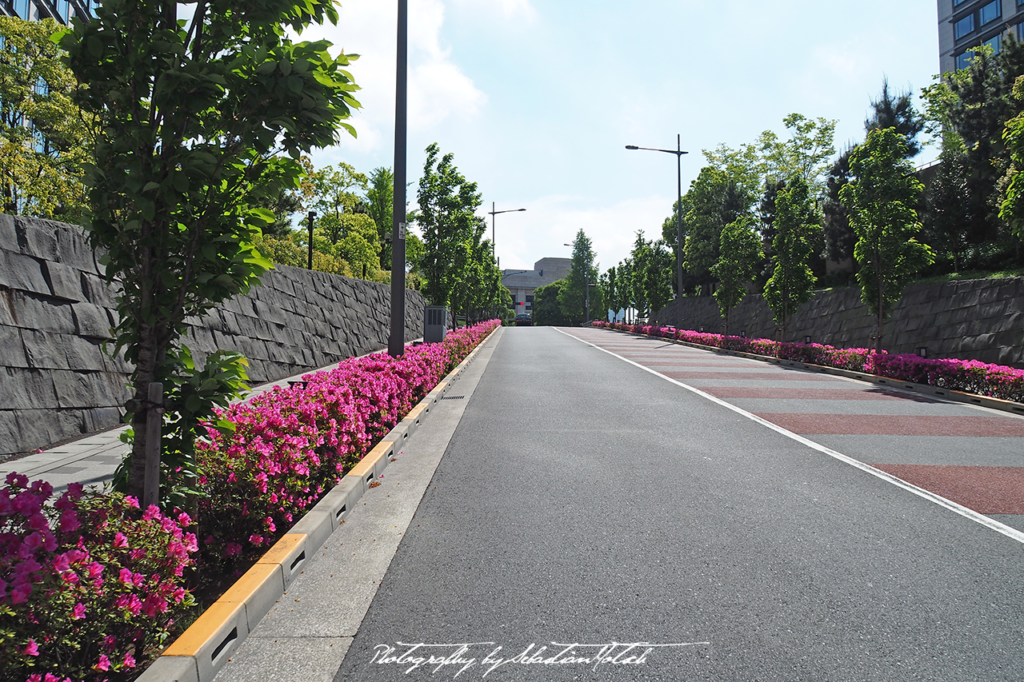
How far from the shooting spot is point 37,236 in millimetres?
7348

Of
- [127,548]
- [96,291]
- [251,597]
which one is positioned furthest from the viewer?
[96,291]

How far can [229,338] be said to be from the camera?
467 inches

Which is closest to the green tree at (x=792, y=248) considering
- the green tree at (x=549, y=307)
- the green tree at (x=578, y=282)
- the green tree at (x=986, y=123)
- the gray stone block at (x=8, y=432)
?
the green tree at (x=986, y=123)

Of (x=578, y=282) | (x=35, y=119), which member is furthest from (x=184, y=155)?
(x=578, y=282)

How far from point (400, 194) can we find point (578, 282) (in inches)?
3507

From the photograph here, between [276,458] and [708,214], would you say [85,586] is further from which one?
[708,214]

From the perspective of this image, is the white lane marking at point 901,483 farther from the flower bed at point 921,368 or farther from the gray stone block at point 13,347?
the gray stone block at point 13,347

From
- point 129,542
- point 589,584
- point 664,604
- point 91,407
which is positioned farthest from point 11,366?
point 664,604

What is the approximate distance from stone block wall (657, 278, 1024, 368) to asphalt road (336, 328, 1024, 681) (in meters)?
14.3

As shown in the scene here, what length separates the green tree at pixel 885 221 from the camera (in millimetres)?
17078

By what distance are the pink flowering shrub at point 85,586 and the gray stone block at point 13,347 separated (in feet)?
15.1

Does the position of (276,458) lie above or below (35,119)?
below

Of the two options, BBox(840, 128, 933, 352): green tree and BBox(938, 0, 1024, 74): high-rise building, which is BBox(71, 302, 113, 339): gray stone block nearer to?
BBox(840, 128, 933, 352): green tree

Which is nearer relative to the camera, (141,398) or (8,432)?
(141,398)
